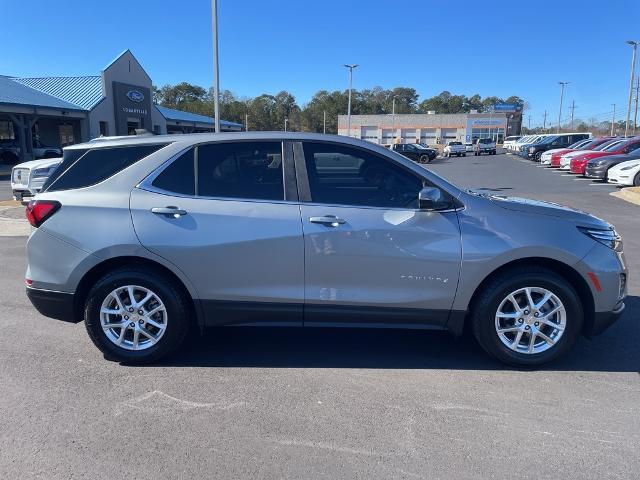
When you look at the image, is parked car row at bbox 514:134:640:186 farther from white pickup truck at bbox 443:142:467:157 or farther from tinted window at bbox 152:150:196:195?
white pickup truck at bbox 443:142:467:157

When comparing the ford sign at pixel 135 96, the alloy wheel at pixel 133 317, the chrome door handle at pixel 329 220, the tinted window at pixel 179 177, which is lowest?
the alloy wheel at pixel 133 317

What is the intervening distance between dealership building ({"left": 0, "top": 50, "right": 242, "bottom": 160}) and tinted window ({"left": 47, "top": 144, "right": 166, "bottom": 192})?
3147 centimetres

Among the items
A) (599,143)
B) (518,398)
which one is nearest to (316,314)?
(518,398)

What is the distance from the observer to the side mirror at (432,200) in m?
3.66

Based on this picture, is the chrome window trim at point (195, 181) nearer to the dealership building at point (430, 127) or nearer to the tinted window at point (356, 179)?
the tinted window at point (356, 179)

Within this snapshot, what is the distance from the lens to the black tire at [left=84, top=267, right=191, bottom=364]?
12.9 feet

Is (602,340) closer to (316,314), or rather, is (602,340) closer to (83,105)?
(316,314)

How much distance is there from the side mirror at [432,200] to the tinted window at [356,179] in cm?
11

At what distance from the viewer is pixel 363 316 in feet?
12.8

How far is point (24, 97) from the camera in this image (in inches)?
1203

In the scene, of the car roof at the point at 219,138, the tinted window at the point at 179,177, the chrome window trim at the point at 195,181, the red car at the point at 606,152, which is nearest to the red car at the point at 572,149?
the red car at the point at 606,152

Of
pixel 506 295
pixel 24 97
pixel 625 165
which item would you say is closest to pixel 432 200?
pixel 506 295

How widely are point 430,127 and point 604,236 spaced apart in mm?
98466

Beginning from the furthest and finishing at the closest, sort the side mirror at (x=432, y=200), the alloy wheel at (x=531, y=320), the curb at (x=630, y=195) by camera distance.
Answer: the curb at (x=630, y=195) < the alloy wheel at (x=531, y=320) < the side mirror at (x=432, y=200)
